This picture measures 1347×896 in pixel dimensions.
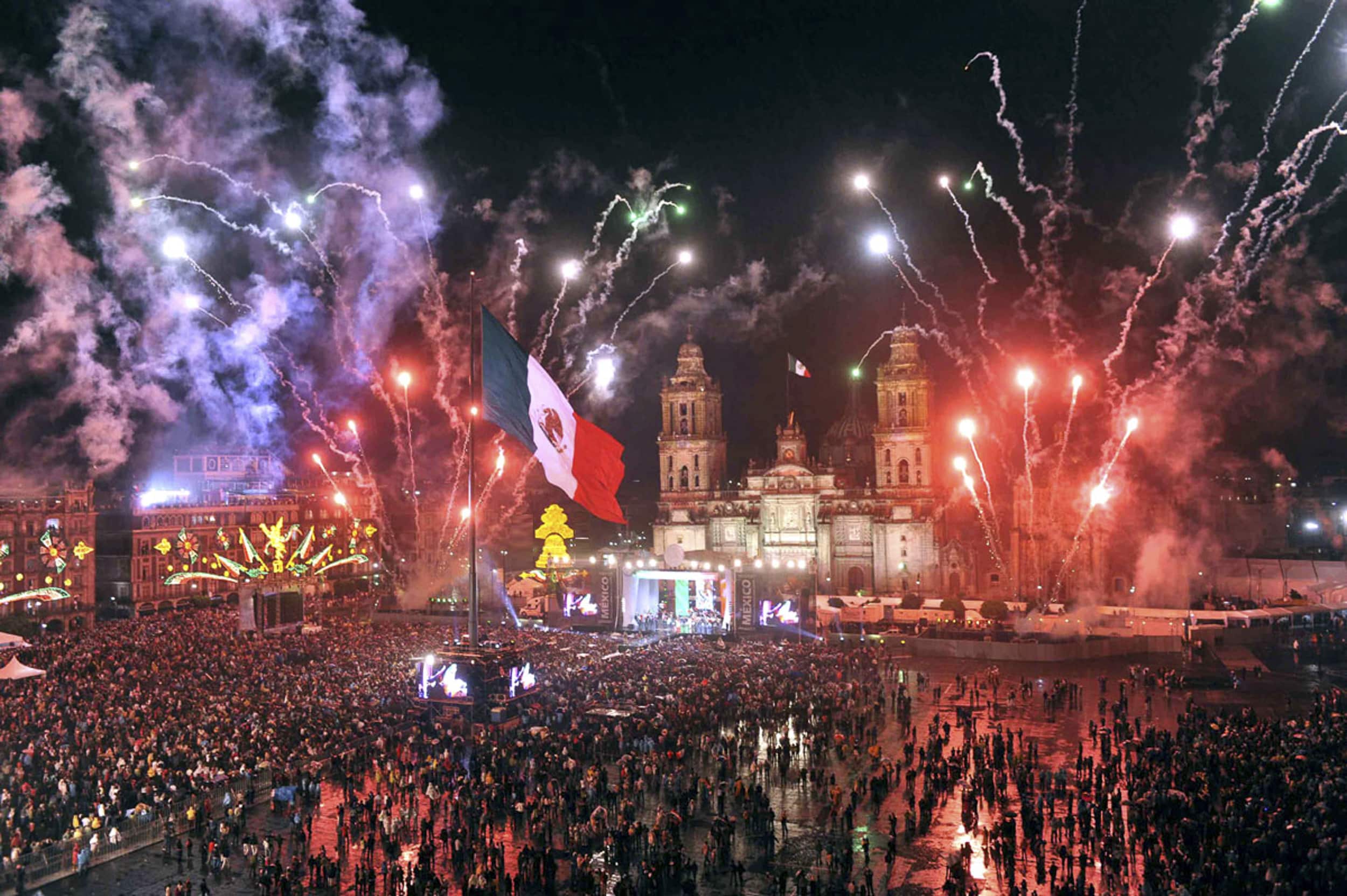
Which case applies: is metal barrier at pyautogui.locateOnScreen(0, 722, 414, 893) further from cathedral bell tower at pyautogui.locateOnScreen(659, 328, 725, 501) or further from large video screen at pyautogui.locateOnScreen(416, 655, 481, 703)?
cathedral bell tower at pyautogui.locateOnScreen(659, 328, 725, 501)

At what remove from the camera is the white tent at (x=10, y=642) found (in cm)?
3778

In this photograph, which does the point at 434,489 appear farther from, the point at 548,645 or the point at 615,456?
the point at 615,456

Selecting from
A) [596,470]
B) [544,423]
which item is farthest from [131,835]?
[596,470]

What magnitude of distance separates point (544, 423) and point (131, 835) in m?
13.3

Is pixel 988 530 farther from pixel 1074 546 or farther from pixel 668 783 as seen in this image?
pixel 668 783

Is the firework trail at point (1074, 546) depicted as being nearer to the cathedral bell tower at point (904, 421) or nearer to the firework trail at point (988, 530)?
the firework trail at point (988, 530)

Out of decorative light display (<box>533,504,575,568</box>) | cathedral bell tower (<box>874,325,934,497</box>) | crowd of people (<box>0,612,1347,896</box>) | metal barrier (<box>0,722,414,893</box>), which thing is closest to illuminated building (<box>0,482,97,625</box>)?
crowd of people (<box>0,612,1347,896</box>)

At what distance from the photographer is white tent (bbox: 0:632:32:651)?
3778cm

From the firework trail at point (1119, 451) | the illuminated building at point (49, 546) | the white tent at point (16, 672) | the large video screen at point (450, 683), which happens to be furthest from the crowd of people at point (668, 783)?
the firework trail at point (1119, 451)

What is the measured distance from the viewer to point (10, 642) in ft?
125

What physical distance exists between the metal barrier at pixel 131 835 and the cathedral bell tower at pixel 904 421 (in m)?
54.9

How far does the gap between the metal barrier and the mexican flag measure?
9354 mm

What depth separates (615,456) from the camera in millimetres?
28812

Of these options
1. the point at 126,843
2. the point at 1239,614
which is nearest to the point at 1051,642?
the point at 1239,614
